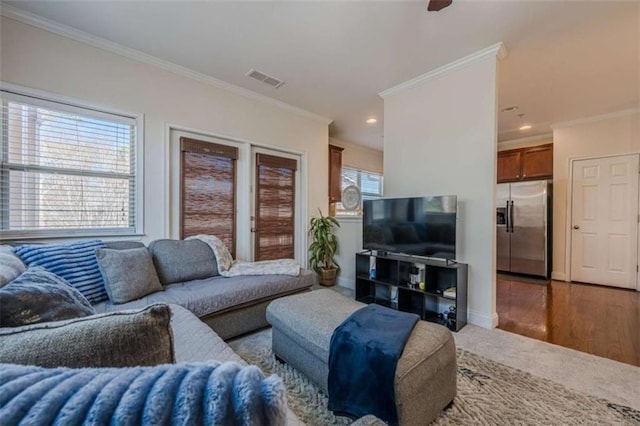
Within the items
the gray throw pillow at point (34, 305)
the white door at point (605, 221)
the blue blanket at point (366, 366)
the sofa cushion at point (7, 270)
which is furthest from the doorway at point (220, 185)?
the white door at point (605, 221)

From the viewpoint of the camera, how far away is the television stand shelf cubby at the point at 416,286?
261 cm

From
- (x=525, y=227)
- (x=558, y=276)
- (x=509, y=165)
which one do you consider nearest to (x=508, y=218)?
(x=525, y=227)

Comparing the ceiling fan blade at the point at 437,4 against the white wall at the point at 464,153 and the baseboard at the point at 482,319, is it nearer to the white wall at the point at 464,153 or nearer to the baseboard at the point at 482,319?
the white wall at the point at 464,153

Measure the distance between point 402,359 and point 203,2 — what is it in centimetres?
277

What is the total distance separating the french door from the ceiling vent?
880mm

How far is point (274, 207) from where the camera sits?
3854 millimetres

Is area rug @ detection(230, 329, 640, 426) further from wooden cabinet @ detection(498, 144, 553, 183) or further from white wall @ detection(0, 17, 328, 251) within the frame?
wooden cabinet @ detection(498, 144, 553, 183)

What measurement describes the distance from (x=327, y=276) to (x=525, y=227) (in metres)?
3.71

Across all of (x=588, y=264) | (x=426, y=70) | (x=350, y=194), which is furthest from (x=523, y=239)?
(x=426, y=70)

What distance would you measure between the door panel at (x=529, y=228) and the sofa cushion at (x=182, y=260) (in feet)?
16.9

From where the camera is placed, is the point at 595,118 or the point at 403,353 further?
the point at 595,118

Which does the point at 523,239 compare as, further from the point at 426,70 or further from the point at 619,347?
the point at 426,70

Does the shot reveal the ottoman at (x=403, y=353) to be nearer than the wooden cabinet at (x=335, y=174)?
Yes

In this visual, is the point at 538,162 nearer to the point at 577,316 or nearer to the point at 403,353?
the point at 577,316
